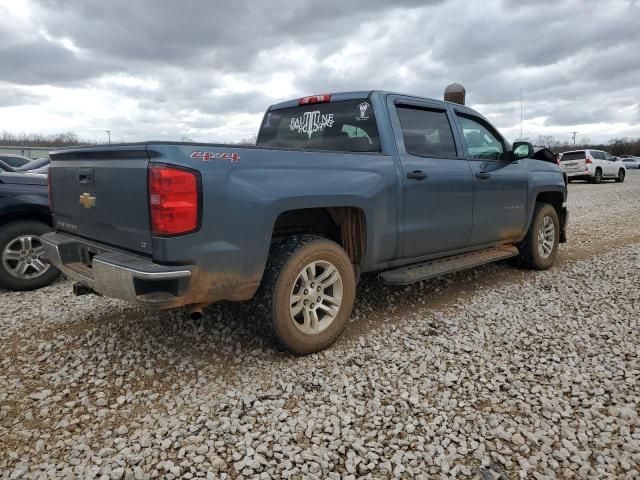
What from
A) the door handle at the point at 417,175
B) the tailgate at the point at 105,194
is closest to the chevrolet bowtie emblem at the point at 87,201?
the tailgate at the point at 105,194

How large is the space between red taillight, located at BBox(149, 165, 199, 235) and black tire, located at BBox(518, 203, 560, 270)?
4242 millimetres

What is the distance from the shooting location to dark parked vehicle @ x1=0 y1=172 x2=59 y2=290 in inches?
184

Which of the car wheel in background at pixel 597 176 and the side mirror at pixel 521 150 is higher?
the side mirror at pixel 521 150

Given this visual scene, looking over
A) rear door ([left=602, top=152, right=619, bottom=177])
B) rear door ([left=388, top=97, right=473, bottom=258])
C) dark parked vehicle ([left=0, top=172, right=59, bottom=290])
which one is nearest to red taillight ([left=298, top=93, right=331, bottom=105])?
rear door ([left=388, top=97, right=473, bottom=258])

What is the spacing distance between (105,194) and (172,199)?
26.8 inches

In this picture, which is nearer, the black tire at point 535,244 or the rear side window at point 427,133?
the rear side window at point 427,133

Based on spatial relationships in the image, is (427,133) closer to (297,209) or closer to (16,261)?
(297,209)

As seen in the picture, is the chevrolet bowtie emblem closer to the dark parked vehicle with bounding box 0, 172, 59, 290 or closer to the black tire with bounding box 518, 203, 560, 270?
the dark parked vehicle with bounding box 0, 172, 59, 290

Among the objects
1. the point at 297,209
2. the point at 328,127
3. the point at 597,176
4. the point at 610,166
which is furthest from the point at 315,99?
the point at 610,166

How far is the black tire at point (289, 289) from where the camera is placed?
297 centimetres

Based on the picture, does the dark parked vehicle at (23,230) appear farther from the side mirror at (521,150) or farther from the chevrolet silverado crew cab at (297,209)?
the side mirror at (521,150)

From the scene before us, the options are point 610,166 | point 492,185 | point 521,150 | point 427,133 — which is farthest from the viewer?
point 610,166

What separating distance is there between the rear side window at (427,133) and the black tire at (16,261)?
3.77 metres

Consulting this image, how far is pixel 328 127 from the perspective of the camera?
3953mm
